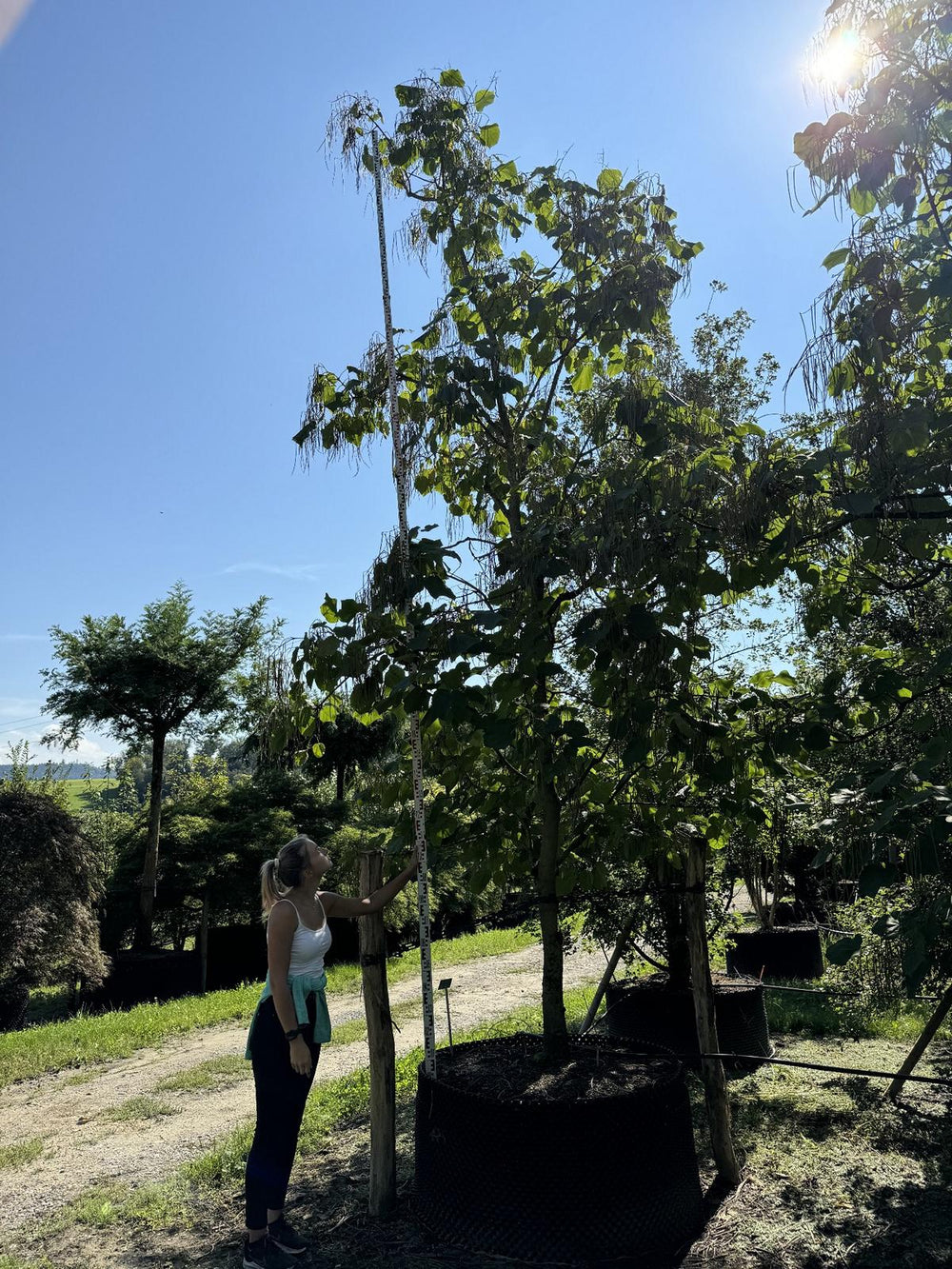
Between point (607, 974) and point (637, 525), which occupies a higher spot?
point (637, 525)

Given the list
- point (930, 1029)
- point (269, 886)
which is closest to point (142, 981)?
point (269, 886)

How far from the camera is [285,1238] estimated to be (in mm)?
3428

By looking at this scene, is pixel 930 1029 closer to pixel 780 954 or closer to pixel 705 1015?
pixel 705 1015

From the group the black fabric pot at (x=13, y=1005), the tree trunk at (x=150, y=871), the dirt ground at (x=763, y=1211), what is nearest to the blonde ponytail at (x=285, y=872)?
the dirt ground at (x=763, y=1211)

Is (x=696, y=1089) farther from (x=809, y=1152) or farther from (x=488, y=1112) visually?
(x=488, y=1112)

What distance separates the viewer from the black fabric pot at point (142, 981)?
37.1ft

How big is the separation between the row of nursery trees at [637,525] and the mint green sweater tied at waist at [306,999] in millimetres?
803

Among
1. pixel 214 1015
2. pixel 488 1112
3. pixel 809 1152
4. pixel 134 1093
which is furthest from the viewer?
pixel 214 1015

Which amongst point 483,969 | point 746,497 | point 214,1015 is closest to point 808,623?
point 746,497

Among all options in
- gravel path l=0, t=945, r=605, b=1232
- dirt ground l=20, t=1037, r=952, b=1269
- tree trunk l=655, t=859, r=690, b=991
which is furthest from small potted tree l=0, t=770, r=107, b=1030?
tree trunk l=655, t=859, r=690, b=991

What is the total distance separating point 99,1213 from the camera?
4043mm

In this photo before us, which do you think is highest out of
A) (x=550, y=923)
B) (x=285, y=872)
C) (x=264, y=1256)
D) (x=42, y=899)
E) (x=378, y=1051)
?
(x=285, y=872)

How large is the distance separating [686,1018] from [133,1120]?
3531mm

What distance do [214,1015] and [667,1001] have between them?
536cm
